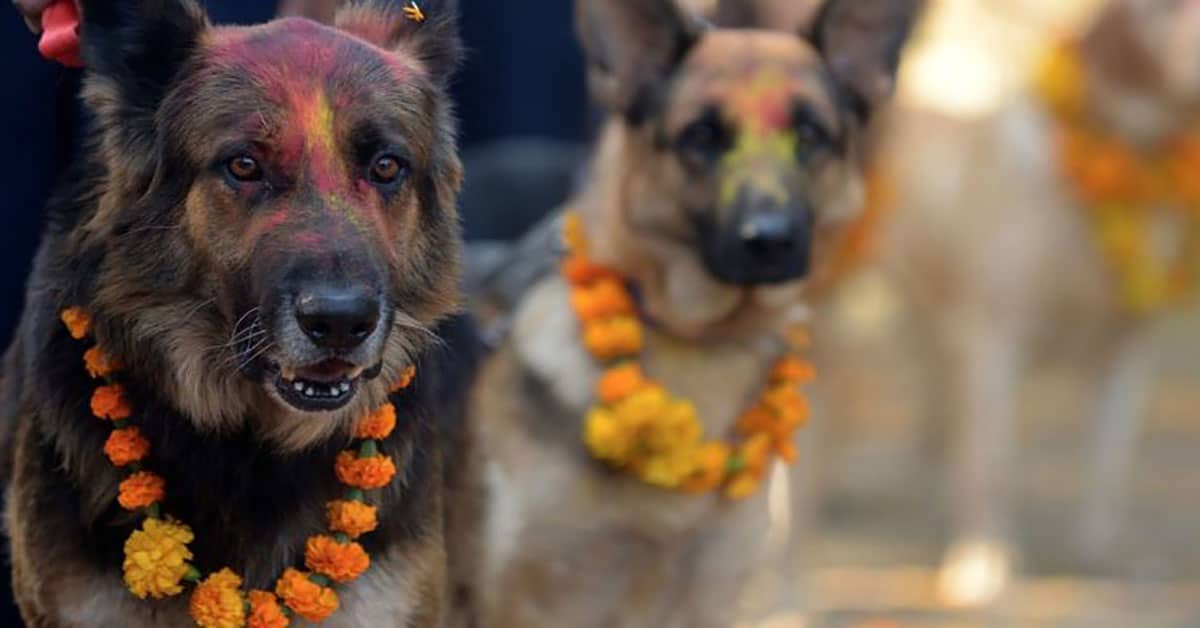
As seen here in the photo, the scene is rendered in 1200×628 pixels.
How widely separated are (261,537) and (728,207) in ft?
4.94

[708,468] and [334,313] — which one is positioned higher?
[334,313]

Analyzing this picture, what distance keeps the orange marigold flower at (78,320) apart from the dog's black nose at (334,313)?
39cm

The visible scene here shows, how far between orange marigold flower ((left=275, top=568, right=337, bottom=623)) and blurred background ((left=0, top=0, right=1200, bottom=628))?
5.17ft

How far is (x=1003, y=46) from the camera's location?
727 centimetres

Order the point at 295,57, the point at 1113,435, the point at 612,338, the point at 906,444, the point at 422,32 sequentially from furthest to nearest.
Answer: the point at 906,444 < the point at 1113,435 < the point at 612,338 < the point at 422,32 < the point at 295,57

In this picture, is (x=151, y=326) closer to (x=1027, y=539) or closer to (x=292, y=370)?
(x=292, y=370)

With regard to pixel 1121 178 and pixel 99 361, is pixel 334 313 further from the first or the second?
pixel 1121 178

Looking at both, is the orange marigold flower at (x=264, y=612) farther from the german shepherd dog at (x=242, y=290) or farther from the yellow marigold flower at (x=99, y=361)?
the yellow marigold flower at (x=99, y=361)

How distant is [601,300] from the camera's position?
3.88 meters

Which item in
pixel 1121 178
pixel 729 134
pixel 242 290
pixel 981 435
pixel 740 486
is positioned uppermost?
pixel 242 290

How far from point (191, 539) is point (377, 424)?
32 cm

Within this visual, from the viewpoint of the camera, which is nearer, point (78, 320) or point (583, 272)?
point (78, 320)

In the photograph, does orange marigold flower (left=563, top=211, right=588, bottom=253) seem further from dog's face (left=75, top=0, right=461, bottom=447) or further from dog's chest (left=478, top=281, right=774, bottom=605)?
dog's face (left=75, top=0, right=461, bottom=447)

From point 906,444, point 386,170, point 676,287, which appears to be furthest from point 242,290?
point 906,444
